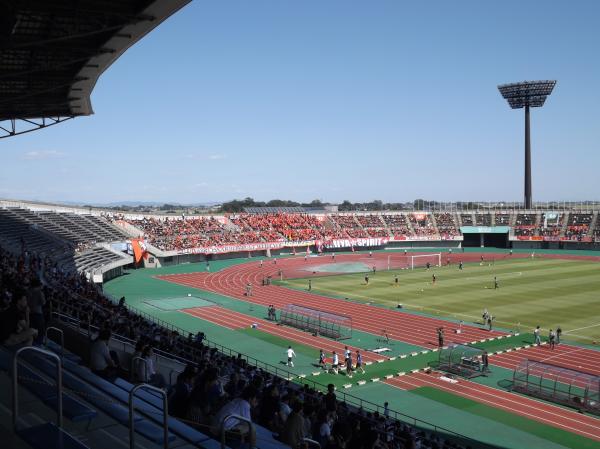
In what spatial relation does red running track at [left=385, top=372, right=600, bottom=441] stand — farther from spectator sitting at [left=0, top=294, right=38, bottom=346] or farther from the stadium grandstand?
spectator sitting at [left=0, top=294, right=38, bottom=346]

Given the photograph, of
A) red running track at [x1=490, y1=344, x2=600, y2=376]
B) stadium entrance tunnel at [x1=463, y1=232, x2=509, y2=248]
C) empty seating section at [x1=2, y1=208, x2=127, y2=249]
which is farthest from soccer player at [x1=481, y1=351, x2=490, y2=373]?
stadium entrance tunnel at [x1=463, y1=232, x2=509, y2=248]

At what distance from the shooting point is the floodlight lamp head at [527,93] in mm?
84812

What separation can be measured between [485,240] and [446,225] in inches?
264

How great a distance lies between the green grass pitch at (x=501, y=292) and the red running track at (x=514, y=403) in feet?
33.6

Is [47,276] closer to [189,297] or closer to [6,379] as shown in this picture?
[189,297]

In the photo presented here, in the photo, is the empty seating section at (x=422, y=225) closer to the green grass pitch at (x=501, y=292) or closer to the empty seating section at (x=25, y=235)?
the green grass pitch at (x=501, y=292)

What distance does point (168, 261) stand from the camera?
66.1m

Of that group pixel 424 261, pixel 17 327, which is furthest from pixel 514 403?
pixel 424 261

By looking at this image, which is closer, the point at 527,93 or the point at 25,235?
the point at 25,235

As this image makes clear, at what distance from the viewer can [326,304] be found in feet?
130

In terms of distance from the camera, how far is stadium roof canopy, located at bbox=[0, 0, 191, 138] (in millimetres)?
11477

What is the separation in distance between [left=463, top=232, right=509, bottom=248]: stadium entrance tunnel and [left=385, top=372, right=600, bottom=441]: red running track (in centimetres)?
6723

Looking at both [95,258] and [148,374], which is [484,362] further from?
[95,258]

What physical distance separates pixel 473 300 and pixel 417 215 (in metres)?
56.4
